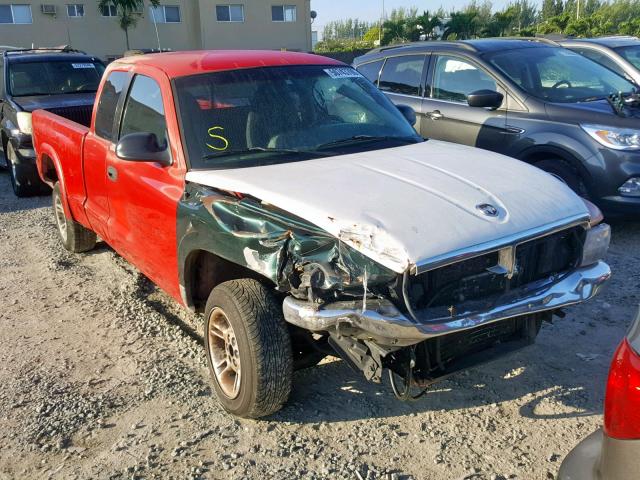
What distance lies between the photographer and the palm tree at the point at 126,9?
3181 cm

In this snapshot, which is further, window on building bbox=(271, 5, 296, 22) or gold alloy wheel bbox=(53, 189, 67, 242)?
window on building bbox=(271, 5, 296, 22)

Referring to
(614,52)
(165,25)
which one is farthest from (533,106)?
(165,25)

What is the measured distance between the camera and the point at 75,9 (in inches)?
1254

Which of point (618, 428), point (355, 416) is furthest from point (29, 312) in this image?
point (618, 428)

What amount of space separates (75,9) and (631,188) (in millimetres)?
32239

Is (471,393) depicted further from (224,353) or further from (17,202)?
(17,202)

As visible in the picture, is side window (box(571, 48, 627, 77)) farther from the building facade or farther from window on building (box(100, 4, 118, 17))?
window on building (box(100, 4, 118, 17))

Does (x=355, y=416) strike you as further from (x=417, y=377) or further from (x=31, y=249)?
(x=31, y=249)

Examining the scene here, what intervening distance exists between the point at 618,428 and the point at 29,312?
4462mm

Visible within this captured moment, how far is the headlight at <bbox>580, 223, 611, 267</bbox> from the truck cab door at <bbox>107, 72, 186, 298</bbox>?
227 cm

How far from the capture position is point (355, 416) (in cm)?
345

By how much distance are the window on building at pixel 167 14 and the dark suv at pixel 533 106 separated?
29.6 metres

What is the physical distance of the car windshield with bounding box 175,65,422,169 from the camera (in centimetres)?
381

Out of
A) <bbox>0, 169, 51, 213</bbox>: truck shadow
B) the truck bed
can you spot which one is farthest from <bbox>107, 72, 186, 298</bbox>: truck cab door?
<bbox>0, 169, 51, 213</bbox>: truck shadow
